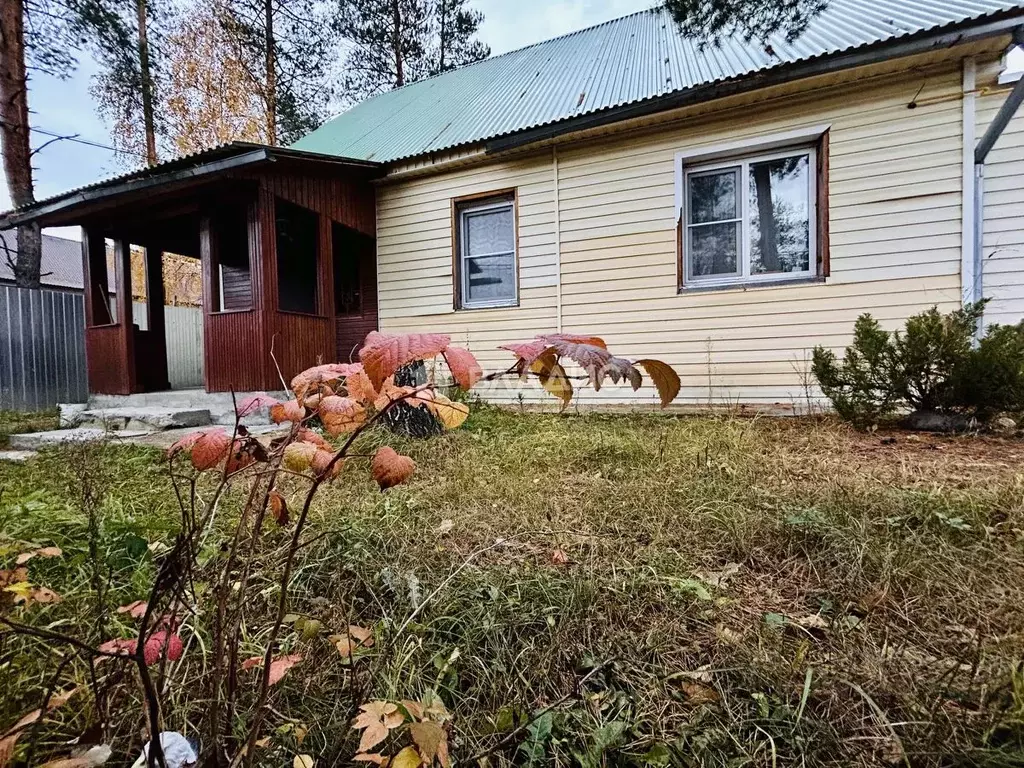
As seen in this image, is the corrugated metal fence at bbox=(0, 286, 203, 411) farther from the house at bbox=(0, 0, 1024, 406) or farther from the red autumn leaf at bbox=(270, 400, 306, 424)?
the red autumn leaf at bbox=(270, 400, 306, 424)

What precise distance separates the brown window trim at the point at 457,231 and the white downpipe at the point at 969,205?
4463mm

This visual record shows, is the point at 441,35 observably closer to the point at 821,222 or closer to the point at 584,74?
the point at 584,74

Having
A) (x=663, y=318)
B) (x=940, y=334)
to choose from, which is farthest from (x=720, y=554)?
(x=663, y=318)

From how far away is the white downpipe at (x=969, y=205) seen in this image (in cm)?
414

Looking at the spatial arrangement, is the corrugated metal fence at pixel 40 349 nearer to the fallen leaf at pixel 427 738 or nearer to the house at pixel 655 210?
the house at pixel 655 210

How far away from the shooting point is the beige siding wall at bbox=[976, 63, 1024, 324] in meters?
4.11

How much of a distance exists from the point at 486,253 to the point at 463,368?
19.6ft

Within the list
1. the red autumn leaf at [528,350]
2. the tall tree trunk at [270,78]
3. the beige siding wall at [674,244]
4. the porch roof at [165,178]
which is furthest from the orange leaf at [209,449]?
the tall tree trunk at [270,78]

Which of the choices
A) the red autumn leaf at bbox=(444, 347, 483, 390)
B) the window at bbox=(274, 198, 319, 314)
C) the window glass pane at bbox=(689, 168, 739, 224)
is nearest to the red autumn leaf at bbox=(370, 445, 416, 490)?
the red autumn leaf at bbox=(444, 347, 483, 390)

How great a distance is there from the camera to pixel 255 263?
212 inches

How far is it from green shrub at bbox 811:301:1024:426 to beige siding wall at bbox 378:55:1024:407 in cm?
111

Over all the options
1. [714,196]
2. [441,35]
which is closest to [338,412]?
[714,196]

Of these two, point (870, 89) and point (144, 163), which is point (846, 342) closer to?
point (870, 89)

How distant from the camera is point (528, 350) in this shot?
31.0 inches
